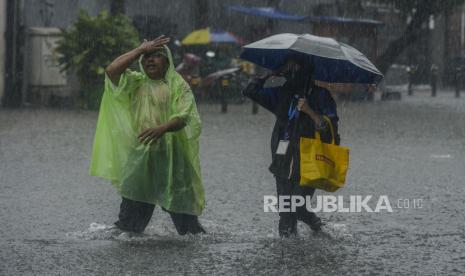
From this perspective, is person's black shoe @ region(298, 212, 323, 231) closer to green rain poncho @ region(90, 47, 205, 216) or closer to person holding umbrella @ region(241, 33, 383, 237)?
person holding umbrella @ region(241, 33, 383, 237)

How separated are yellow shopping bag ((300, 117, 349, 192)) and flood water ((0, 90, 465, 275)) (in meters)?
0.48

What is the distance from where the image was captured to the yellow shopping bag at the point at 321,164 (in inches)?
308

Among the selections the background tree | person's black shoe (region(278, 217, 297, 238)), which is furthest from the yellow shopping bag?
the background tree

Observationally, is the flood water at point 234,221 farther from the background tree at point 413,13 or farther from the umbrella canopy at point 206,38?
the background tree at point 413,13

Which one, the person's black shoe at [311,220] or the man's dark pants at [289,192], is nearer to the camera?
the man's dark pants at [289,192]

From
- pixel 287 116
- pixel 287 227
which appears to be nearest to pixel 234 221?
pixel 287 227

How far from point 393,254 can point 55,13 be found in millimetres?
22405

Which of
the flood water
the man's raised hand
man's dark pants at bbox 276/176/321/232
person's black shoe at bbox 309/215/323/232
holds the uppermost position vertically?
the man's raised hand

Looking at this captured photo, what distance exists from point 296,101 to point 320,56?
1.47 feet

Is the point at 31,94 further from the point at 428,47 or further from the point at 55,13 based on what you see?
the point at 428,47

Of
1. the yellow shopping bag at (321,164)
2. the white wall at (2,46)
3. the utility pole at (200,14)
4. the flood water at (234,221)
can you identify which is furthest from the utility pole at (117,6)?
the yellow shopping bag at (321,164)

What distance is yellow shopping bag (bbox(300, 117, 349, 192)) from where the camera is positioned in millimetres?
7828

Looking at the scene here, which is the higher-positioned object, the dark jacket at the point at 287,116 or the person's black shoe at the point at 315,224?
the dark jacket at the point at 287,116

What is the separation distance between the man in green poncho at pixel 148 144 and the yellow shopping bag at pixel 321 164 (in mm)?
833
